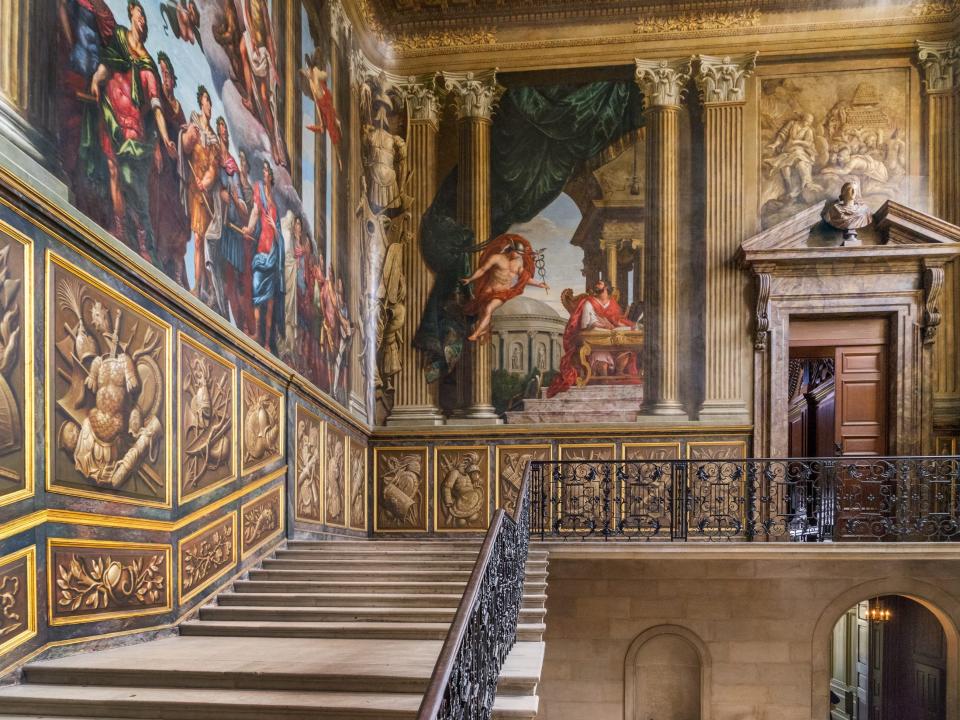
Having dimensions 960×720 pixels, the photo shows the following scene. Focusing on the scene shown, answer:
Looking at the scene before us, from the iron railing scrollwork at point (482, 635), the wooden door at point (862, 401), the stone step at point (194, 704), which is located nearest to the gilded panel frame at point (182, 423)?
the stone step at point (194, 704)

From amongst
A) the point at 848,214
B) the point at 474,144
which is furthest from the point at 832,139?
the point at 474,144

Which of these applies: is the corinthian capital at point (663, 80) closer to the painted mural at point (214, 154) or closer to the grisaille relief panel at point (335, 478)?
the painted mural at point (214, 154)

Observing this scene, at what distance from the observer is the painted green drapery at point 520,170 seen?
12016 millimetres

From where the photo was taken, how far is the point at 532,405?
1176 centimetres

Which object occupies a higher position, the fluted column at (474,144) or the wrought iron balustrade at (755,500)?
the fluted column at (474,144)

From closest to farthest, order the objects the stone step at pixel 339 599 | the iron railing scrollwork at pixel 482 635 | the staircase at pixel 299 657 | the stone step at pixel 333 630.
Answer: the iron railing scrollwork at pixel 482 635, the staircase at pixel 299 657, the stone step at pixel 333 630, the stone step at pixel 339 599

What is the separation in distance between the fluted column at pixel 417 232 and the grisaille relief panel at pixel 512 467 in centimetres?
109

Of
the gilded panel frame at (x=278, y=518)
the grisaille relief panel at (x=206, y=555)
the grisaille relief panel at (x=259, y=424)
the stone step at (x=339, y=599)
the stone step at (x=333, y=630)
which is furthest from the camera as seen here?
the grisaille relief panel at (x=259, y=424)

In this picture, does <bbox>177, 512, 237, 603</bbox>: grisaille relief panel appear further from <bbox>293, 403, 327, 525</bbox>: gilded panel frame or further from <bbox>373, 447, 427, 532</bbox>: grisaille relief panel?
<bbox>373, 447, 427, 532</bbox>: grisaille relief panel

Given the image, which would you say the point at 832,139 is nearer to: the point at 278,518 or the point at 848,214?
the point at 848,214

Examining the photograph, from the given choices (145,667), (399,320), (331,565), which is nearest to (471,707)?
(145,667)

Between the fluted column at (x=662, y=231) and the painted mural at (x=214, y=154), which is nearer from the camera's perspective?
the painted mural at (x=214, y=154)

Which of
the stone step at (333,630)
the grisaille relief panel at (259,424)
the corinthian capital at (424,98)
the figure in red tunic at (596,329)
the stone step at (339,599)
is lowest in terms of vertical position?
the stone step at (333,630)

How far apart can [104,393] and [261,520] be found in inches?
106
